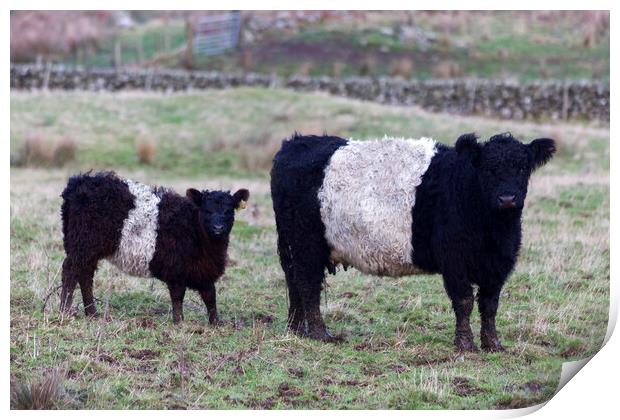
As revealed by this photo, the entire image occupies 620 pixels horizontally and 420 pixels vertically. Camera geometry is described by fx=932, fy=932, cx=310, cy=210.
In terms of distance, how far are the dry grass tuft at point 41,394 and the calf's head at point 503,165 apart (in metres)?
4.47

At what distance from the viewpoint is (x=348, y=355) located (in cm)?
967

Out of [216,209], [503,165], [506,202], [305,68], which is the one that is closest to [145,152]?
[305,68]

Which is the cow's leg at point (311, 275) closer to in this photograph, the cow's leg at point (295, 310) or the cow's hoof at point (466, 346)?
the cow's leg at point (295, 310)

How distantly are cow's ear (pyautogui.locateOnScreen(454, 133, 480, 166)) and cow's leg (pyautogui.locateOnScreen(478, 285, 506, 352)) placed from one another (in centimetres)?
136

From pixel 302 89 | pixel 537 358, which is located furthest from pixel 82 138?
pixel 537 358

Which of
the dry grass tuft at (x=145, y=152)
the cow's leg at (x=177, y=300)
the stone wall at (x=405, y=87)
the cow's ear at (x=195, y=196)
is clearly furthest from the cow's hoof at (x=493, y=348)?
the stone wall at (x=405, y=87)

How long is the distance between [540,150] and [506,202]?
0.89m

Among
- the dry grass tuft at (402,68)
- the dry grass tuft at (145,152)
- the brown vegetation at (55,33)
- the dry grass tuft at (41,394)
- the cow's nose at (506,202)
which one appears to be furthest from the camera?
the dry grass tuft at (402,68)

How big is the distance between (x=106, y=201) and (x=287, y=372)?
334 cm

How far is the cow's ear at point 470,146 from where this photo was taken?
9477 mm

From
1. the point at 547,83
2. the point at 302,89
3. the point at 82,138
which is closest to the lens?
the point at 82,138

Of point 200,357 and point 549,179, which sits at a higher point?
point 549,179

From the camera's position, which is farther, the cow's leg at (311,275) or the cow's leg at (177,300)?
the cow's leg at (177,300)

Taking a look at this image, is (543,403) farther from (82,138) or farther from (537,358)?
(82,138)
